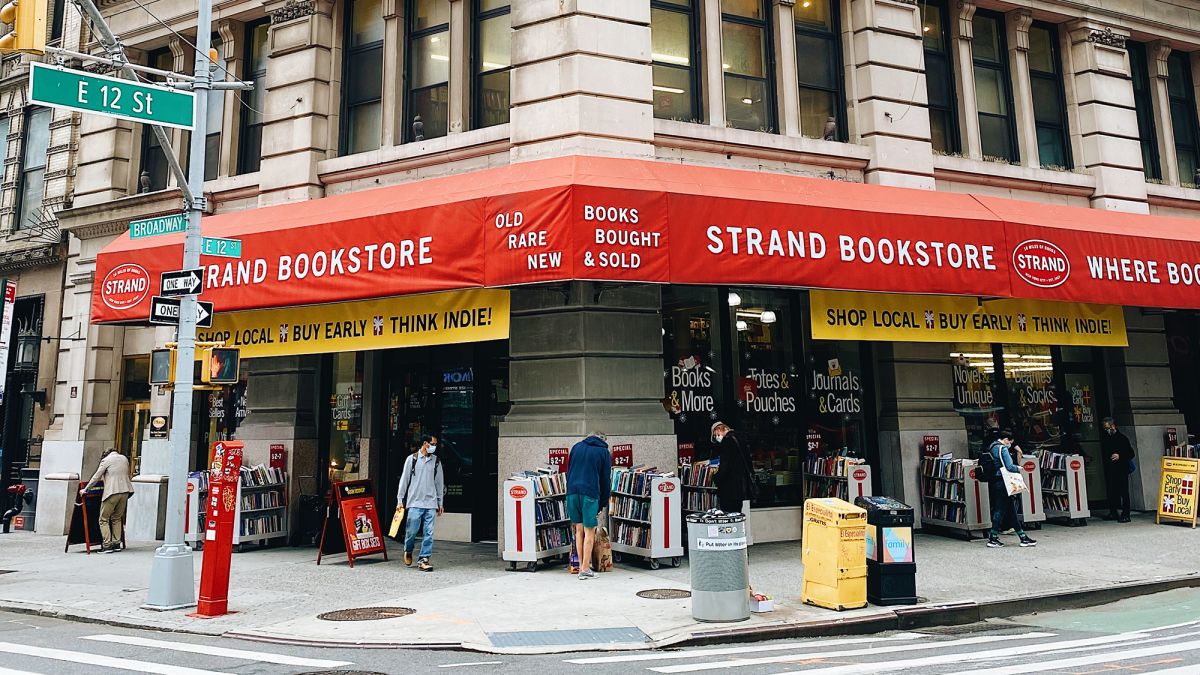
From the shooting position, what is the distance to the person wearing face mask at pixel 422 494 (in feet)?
40.5

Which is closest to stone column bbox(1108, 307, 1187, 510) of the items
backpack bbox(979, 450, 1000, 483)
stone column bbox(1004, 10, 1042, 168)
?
stone column bbox(1004, 10, 1042, 168)

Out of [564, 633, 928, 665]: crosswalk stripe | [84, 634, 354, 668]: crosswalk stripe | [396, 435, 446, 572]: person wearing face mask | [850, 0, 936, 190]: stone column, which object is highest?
[850, 0, 936, 190]: stone column

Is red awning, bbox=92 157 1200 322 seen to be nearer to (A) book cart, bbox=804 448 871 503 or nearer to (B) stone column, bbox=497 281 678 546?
(B) stone column, bbox=497 281 678 546

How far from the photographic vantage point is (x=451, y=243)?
11.8 meters

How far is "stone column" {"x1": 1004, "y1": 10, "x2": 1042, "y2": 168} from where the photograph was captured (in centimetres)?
1691

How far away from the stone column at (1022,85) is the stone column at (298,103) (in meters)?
13.1

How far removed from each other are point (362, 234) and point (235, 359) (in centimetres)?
273

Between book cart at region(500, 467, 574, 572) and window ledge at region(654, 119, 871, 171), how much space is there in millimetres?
5493

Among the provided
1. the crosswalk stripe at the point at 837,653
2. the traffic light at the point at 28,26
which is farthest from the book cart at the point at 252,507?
the crosswalk stripe at the point at 837,653

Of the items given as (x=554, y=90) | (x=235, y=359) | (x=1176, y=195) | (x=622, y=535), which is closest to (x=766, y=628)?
(x=622, y=535)

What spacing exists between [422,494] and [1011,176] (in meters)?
12.2

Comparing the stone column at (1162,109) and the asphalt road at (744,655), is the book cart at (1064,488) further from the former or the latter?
the stone column at (1162,109)

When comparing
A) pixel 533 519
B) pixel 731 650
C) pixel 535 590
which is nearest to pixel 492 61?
pixel 533 519

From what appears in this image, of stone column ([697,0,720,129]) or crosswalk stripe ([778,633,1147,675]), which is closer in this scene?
crosswalk stripe ([778,633,1147,675])
